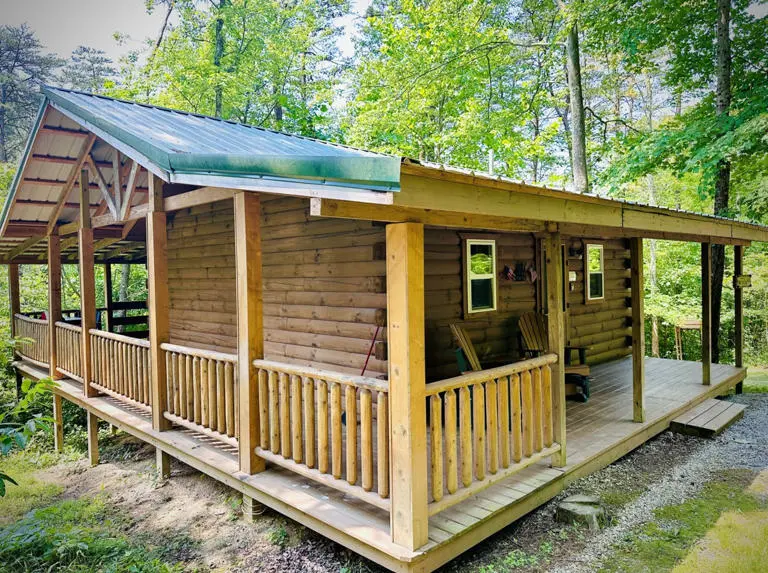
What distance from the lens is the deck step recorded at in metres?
6.21

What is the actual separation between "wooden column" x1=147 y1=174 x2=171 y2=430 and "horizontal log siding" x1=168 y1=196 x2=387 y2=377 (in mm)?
1277

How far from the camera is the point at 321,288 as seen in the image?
6.21m

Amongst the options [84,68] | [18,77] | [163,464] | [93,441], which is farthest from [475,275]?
[18,77]

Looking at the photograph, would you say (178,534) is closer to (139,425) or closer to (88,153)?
(139,425)

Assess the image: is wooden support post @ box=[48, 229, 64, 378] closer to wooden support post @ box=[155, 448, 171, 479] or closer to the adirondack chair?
wooden support post @ box=[155, 448, 171, 479]

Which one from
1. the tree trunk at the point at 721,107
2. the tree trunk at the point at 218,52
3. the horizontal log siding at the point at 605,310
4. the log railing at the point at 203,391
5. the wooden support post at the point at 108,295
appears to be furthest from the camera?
the tree trunk at the point at 218,52

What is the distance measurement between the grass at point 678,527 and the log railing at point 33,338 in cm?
943

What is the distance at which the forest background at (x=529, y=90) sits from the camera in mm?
10766

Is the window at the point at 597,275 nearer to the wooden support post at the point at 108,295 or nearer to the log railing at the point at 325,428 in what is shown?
the log railing at the point at 325,428

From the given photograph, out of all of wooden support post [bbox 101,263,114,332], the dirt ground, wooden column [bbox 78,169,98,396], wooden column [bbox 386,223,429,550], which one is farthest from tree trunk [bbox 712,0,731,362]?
wooden support post [bbox 101,263,114,332]

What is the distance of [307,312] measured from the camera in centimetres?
645

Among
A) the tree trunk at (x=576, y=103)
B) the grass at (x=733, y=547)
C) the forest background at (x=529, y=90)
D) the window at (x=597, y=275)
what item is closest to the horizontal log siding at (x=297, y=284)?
the grass at (x=733, y=547)

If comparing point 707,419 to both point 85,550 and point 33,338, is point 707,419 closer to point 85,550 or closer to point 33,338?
point 85,550

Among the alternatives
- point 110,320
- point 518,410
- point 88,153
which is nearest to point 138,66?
point 110,320
